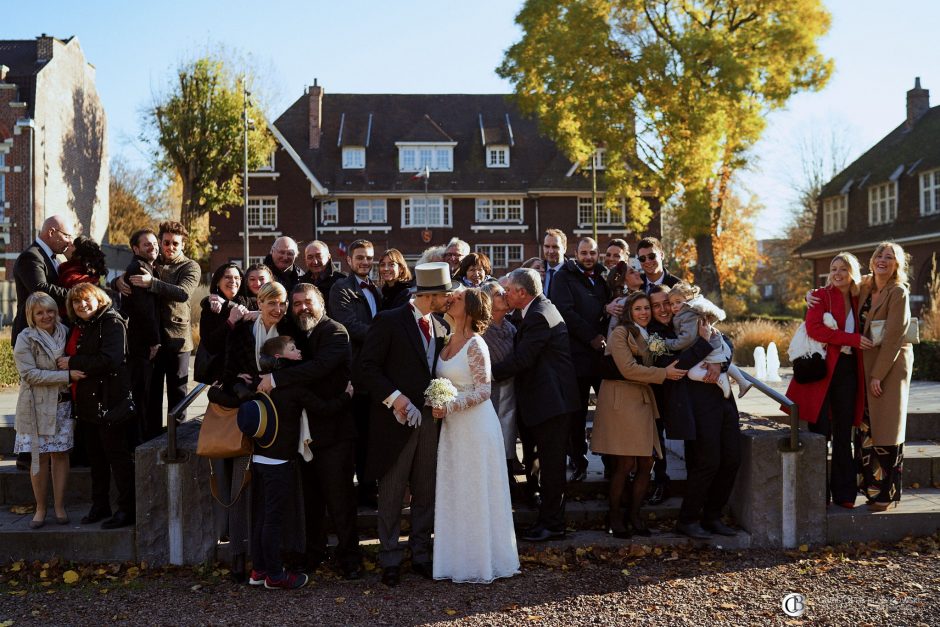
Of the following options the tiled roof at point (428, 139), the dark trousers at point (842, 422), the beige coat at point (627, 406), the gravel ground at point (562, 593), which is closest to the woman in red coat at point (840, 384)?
the dark trousers at point (842, 422)

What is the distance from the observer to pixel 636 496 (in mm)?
6207

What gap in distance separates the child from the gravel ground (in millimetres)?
1311

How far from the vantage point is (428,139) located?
140ft

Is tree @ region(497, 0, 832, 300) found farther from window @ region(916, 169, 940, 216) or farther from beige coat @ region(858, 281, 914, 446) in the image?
beige coat @ region(858, 281, 914, 446)

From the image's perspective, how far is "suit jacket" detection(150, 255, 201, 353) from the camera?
6.75 m

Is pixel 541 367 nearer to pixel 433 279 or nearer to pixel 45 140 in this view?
pixel 433 279

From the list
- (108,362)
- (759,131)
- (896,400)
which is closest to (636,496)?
(896,400)

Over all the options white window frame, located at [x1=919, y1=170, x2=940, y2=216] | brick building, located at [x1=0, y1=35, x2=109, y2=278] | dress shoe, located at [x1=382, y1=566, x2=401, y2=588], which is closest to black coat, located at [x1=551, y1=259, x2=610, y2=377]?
dress shoe, located at [x1=382, y1=566, x2=401, y2=588]

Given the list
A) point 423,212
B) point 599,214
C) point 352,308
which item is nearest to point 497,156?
point 423,212

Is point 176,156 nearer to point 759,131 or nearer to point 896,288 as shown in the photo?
point 759,131

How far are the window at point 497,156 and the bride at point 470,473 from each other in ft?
125

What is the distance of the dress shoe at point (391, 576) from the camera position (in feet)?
17.9

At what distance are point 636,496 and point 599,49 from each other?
2231 centimetres

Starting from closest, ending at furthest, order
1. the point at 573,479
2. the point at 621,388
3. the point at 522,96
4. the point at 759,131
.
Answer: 1. the point at 621,388
2. the point at 573,479
3. the point at 759,131
4. the point at 522,96
